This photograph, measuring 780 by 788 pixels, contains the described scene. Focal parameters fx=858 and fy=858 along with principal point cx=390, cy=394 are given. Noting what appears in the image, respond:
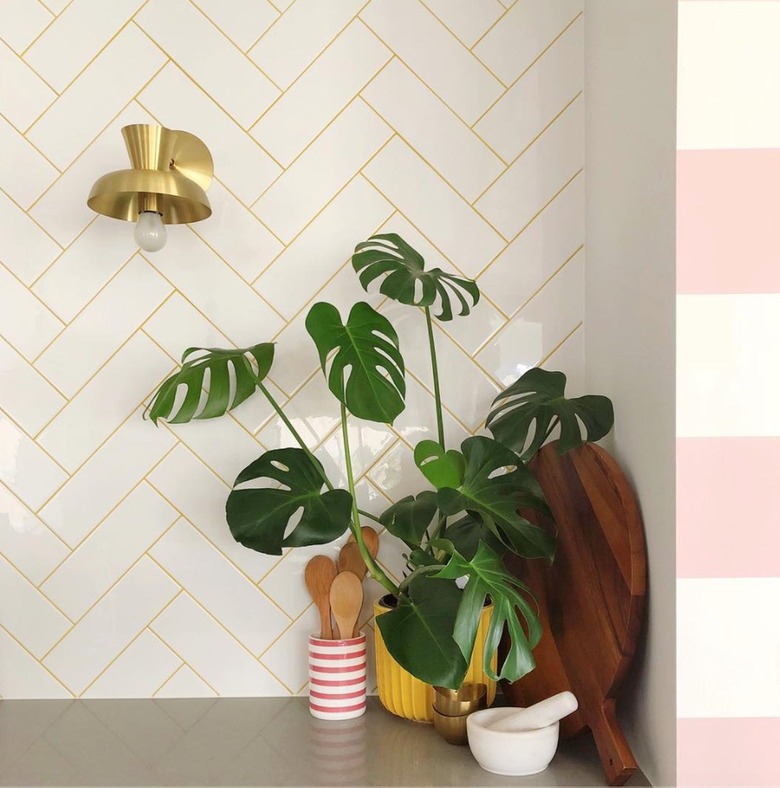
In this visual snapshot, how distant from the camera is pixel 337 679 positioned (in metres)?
1.35

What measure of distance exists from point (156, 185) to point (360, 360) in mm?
398

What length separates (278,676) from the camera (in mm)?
1468

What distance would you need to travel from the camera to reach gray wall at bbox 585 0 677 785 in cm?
102

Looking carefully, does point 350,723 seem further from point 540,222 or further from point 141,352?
point 540,222

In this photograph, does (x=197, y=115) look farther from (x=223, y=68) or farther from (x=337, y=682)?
(x=337, y=682)

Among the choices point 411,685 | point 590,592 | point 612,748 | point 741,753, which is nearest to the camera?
point 741,753

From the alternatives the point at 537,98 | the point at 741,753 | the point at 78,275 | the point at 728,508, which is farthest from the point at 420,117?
the point at 741,753

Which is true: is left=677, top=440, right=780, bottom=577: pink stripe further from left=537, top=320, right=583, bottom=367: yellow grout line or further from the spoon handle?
the spoon handle

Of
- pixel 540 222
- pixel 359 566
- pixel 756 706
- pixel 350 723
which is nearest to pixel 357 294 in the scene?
pixel 540 222

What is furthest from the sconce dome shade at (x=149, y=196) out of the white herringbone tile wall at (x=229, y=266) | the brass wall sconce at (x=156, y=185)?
the white herringbone tile wall at (x=229, y=266)

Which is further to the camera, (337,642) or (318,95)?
(318,95)

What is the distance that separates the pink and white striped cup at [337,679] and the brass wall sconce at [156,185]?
69 centimetres

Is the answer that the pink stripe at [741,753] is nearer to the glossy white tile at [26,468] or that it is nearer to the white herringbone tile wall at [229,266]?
the white herringbone tile wall at [229,266]

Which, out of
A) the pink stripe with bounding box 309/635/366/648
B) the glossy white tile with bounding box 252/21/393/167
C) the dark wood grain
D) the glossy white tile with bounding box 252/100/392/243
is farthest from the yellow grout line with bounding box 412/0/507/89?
the pink stripe with bounding box 309/635/366/648
